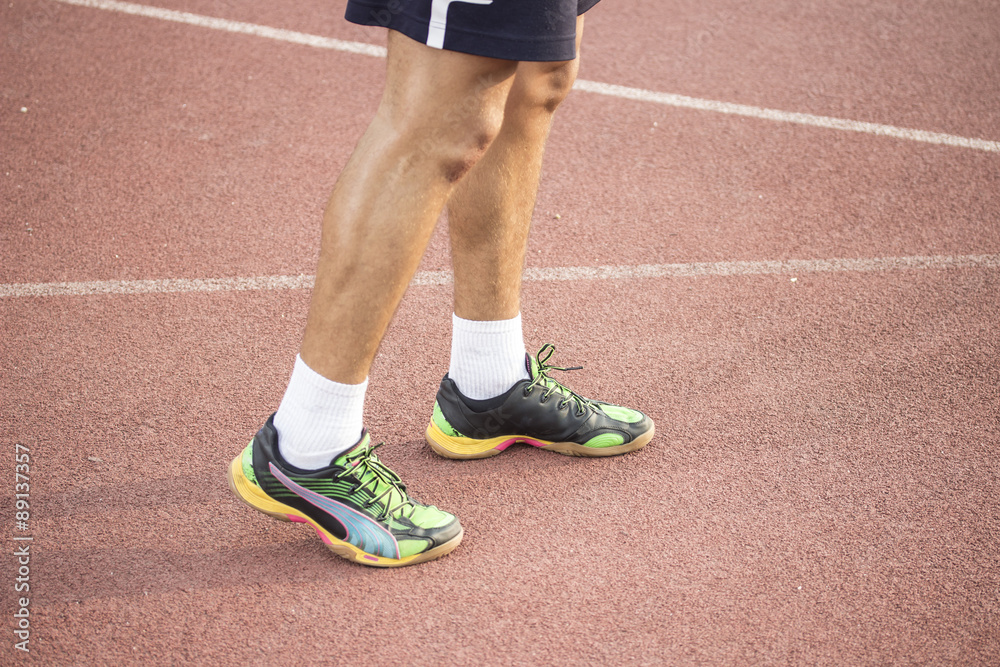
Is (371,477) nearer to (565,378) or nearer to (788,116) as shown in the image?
(565,378)

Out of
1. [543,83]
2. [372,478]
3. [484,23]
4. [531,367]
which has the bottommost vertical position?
[372,478]

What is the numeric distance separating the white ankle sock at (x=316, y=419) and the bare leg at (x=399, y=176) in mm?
103

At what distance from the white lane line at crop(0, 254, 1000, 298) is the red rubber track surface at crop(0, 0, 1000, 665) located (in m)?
0.04

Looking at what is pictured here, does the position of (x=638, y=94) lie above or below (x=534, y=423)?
above

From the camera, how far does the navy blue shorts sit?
1.40m

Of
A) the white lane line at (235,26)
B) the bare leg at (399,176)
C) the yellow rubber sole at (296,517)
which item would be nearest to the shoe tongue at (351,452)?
the yellow rubber sole at (296,517)

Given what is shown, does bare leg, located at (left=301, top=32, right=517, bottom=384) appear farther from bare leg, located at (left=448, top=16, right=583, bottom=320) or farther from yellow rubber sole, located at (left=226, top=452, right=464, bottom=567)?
yellow rubber sole, located at (left=226, top=452, right=464, bottom=567)

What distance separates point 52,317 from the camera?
252 centimetres

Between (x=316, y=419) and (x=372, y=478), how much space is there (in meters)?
0.20

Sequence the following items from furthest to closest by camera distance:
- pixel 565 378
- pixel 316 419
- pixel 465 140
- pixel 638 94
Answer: pixel 638 94 < pixel 565 378 < pixel 316 419 < pixel 465 140

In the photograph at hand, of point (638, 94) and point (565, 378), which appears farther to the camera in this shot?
point (638, 94)

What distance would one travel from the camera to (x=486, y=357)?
201 centimetres

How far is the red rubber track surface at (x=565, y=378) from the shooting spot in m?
1.73

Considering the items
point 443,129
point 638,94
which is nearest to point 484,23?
point 443,129
